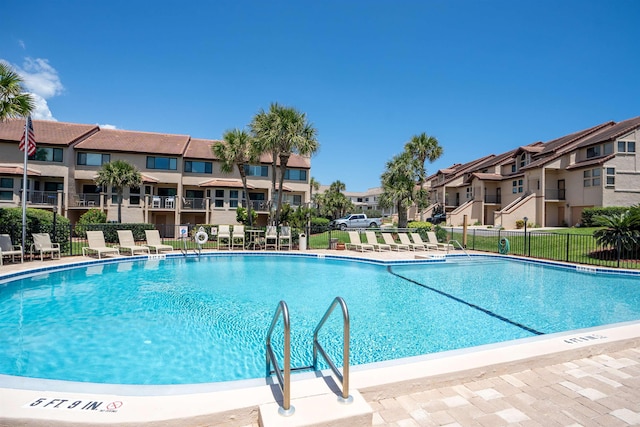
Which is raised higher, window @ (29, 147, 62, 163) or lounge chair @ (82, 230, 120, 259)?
window @ (29, 147, 62, 163)

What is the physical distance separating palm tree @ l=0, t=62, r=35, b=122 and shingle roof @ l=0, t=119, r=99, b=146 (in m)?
18.4

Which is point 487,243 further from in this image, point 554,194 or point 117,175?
point 117,175

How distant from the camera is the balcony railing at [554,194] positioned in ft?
103

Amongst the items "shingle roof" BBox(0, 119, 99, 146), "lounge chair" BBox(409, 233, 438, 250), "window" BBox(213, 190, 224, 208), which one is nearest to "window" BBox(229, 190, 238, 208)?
"window" BBox(213, 190, 224, 208)

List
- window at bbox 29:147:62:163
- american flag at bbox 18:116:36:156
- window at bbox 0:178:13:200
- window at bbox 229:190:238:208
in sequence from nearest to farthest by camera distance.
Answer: american flag at bbox 18:116:36:156 → window at bbox 0:178:13:200 → window at bbox 29:147:62:163 → window at bbox 229:190:238:208

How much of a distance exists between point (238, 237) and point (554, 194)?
30.1 meters

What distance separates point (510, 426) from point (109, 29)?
17762mm

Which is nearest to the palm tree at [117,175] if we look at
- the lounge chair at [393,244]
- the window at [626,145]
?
the lounge chair at [393,244]

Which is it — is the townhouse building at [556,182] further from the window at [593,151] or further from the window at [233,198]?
the window at [233,198]

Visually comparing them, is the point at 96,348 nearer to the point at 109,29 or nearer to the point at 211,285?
the point at 211,285

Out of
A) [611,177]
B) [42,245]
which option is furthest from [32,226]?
[611,177]

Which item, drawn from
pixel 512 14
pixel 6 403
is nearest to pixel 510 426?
pixel 6 403

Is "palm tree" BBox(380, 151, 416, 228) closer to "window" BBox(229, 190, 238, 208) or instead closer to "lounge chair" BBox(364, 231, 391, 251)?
"lounge chair" BBox(364, 231, 391, 251)

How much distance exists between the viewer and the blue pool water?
520 centimetres
